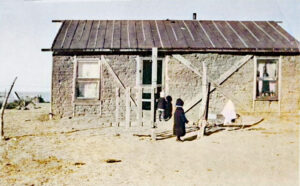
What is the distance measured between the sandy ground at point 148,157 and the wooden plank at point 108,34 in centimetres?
363

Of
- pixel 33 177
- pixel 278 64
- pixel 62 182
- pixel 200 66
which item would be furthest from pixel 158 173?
pixel 278 64

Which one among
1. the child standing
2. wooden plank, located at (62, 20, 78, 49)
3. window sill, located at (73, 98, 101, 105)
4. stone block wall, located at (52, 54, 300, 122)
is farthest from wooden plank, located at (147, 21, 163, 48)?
the child standing

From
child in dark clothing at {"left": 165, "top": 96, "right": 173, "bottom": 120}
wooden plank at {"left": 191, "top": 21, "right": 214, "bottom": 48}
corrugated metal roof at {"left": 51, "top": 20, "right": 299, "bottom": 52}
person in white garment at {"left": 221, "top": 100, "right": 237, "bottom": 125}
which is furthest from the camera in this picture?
wooden plank at {"left": 191, "top": 21, "right": 214, "bottom": 48}

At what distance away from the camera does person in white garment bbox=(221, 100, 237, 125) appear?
9794 mm

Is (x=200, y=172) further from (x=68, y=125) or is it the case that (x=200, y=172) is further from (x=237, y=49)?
(x=237, y=49)

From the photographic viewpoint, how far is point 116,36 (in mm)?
12008

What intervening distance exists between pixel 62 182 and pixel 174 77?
718 cm

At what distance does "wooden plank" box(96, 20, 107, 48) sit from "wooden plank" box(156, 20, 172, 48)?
250cm

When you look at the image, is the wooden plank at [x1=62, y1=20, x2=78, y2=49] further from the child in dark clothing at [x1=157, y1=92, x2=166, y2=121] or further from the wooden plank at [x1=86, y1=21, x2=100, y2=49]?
the child in dark clothing at [x1=157, y1=92, x2=166, y2=121]

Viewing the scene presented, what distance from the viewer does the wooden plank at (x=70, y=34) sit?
11330 millimetres

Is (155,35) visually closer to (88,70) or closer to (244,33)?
(88,70)

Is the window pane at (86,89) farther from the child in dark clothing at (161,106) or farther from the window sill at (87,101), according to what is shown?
the child in dark clothing at (161,106)

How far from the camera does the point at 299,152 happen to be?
6230mm

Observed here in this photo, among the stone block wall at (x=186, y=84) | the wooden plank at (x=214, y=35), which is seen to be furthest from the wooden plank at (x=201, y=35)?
the stone block wall at (x=186, y=84)
